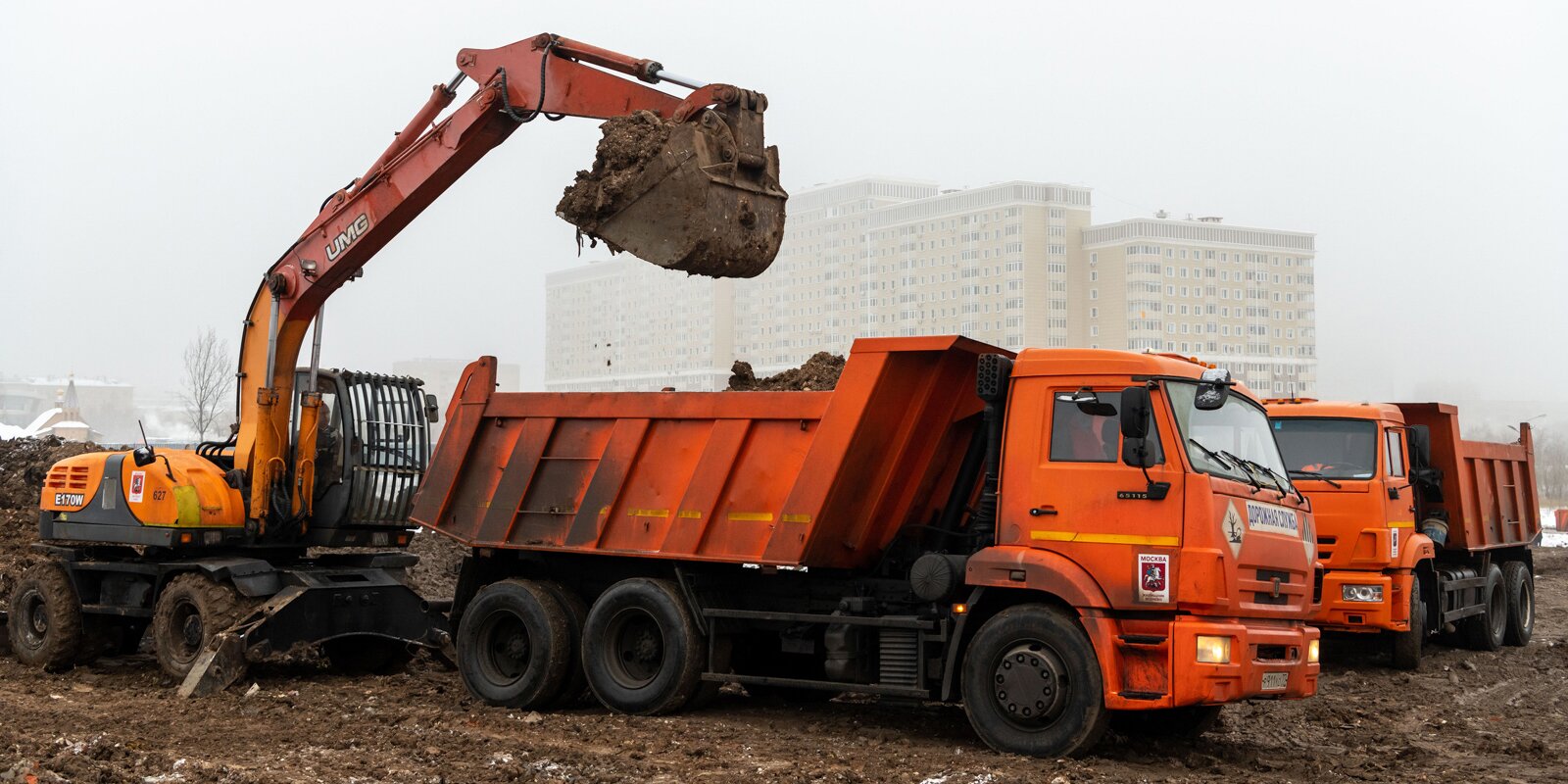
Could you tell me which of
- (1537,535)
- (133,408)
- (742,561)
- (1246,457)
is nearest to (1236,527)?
(1246,457)

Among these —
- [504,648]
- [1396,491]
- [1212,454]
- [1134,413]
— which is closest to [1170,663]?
[1212,454]

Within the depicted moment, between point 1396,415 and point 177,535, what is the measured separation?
1102 cm

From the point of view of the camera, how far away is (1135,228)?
305ft

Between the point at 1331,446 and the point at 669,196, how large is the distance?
23.9 ft

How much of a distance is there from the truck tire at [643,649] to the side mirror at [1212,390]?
3695mm

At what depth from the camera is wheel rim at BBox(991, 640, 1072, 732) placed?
906 centimetres

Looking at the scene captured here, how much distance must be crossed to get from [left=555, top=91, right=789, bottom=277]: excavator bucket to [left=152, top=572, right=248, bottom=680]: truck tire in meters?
4.25

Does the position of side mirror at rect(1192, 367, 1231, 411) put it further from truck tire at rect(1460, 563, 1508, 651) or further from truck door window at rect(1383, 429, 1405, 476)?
truck tire at rect(1460, 563, 1508, 651)

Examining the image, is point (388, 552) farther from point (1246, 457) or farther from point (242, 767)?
point (1246, 457)

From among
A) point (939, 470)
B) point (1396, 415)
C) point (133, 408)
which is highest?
point (133, 408)

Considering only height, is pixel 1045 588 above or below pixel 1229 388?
below

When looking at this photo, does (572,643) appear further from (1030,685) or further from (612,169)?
(1030,685)

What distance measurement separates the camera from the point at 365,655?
13.4 m

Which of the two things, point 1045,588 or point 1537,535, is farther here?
point 1537,535
